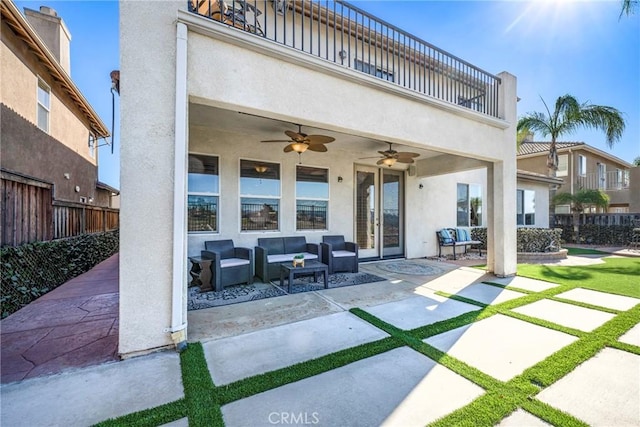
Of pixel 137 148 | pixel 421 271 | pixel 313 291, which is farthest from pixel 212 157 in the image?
pixel 421 271

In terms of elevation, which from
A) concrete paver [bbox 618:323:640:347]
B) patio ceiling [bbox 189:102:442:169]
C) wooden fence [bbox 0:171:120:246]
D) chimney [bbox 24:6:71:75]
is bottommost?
concrete paver [bbox 618:323:640:347]

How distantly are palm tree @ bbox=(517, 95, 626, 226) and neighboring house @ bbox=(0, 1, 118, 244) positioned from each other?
60.4ft

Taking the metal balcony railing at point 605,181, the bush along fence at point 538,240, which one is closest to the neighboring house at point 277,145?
the bush along fence at point 538,240

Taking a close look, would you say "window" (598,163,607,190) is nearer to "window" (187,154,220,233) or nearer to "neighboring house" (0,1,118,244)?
"window" (187,154,220,233)

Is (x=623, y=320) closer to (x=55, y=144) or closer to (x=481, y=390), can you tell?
(x=481, y=390)

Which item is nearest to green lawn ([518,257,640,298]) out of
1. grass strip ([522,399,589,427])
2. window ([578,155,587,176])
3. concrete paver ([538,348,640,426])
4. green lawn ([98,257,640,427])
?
green lawn ([98,257,640,427])

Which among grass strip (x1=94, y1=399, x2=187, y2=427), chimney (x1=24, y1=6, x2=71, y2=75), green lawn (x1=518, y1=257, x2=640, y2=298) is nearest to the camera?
grass strip (x1=94, y1=399, x2=187, y2=427)

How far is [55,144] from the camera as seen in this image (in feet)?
26.7

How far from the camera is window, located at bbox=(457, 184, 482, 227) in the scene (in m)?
10.9

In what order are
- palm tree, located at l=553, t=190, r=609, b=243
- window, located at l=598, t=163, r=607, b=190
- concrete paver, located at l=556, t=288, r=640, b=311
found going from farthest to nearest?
window, located at l=598, t=163, r=607, b=190, palm tree, located at l=553, t=190, r=609, b=243, concrete paver, located at l=556, t=288, r=640, b=311

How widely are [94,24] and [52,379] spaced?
753 cm

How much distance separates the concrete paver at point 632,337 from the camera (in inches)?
130

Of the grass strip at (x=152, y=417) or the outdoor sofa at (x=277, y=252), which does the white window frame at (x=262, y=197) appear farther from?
the grass strip at (x=152, y=417)

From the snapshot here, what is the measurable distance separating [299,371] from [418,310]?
2496mm
